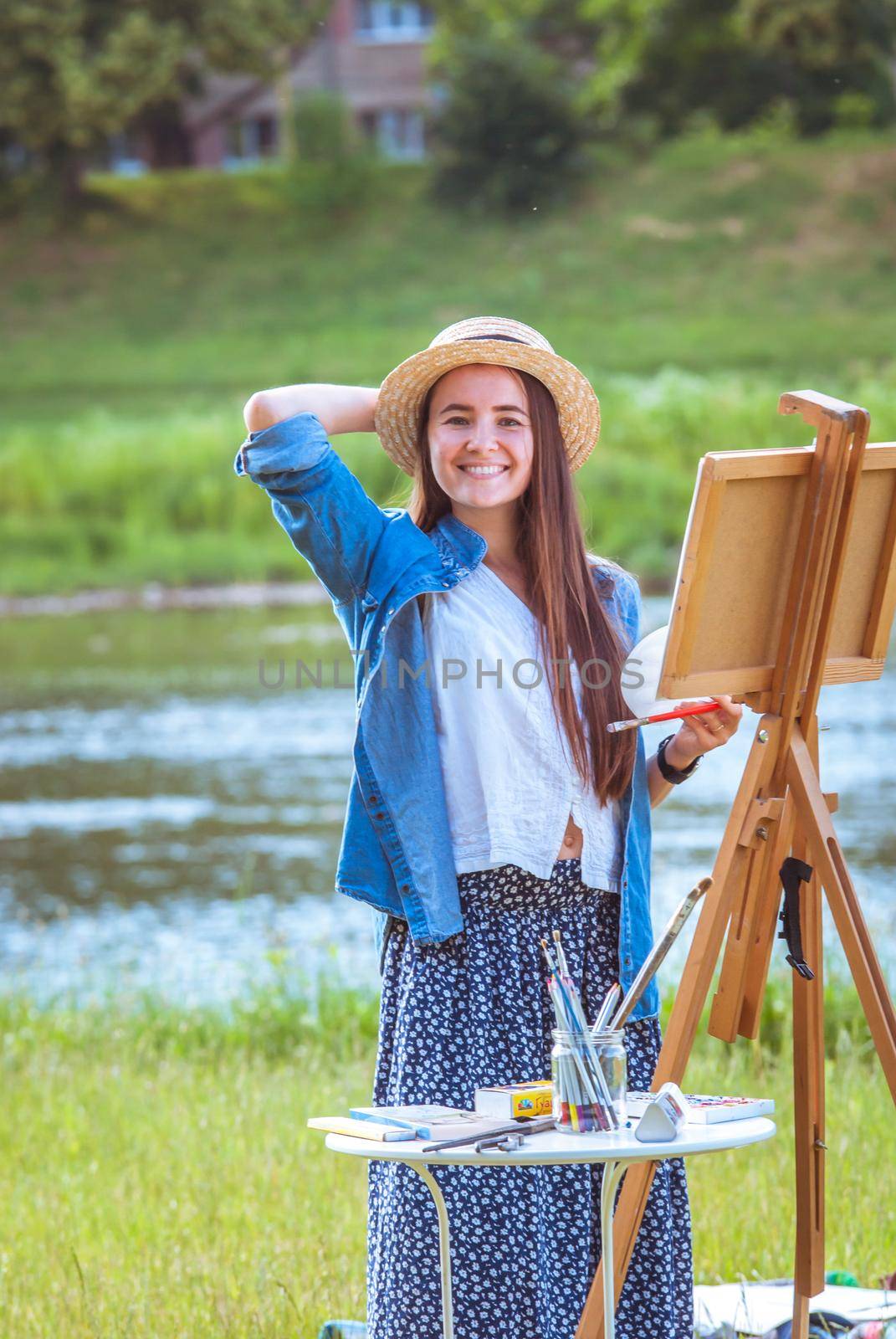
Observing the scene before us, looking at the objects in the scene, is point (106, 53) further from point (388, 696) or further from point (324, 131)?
point (388, 696)

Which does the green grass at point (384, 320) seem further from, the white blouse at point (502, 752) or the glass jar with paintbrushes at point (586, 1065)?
the glass jar with paintbrushes at point (586, 1065)

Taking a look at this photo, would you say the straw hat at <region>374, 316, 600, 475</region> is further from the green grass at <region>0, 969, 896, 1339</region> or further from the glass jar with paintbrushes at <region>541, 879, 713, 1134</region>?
the green grass at <region>0, 969, 896, 1339</region>

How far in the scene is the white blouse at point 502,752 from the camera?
259cm

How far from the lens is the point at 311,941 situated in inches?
259

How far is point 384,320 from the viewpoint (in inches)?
1008

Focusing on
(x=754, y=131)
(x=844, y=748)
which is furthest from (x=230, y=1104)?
(x=754, y=131)

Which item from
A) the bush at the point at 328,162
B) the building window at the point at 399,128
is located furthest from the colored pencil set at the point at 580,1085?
the building window at the point at 399,128

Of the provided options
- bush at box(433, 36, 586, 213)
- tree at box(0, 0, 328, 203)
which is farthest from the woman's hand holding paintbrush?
tree at box(0, 0, 328, 203)

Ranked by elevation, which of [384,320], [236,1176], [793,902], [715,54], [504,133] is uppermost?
[715,54]

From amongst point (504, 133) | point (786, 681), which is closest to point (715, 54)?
point (504, 133)

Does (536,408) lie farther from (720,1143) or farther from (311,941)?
(311,941)

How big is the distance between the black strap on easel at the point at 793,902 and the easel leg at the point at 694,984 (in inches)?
2.9

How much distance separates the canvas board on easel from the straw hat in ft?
1.11

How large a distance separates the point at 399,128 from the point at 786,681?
1315 inches
